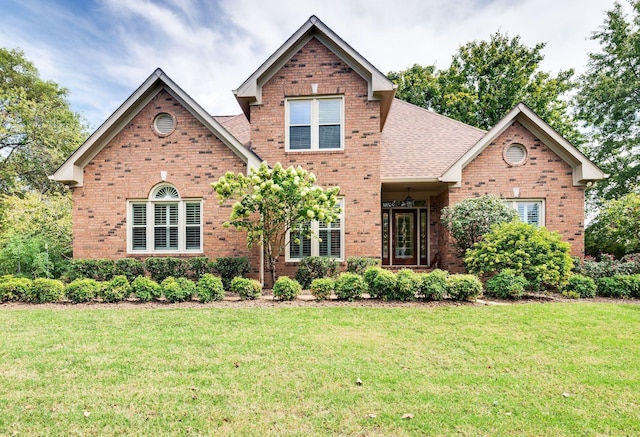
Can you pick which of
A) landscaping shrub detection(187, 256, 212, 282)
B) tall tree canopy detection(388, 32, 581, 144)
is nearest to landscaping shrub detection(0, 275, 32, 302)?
landscaping shrub detection(187, 256, 212, 282)

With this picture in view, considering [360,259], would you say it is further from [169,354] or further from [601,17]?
[601,17]

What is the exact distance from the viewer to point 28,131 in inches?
799

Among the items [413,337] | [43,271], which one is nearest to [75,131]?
[43,271]

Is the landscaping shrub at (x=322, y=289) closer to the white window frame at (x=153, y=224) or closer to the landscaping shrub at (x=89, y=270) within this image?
the white window frame at (x=153, y=224)

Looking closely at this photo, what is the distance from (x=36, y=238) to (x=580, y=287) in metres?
16.2

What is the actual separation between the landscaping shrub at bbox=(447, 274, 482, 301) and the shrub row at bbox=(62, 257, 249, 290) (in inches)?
219

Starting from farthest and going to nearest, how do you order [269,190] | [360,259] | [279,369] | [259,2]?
[259,2] < [360,259] < [269,190] < [279,369]

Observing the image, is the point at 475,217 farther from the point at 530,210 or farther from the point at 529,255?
the point at 530,210

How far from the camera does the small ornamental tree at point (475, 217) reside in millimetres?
9828

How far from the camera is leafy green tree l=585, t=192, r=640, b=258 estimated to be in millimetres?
11023

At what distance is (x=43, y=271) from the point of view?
1013 cm

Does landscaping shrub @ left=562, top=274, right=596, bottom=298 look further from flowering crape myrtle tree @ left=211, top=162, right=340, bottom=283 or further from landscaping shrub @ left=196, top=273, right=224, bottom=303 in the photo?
landscaping shrub @ left=196, top=273, right=224, bottom=303

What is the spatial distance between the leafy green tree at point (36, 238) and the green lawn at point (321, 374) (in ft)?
15.7

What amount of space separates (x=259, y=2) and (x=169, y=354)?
420 inches
